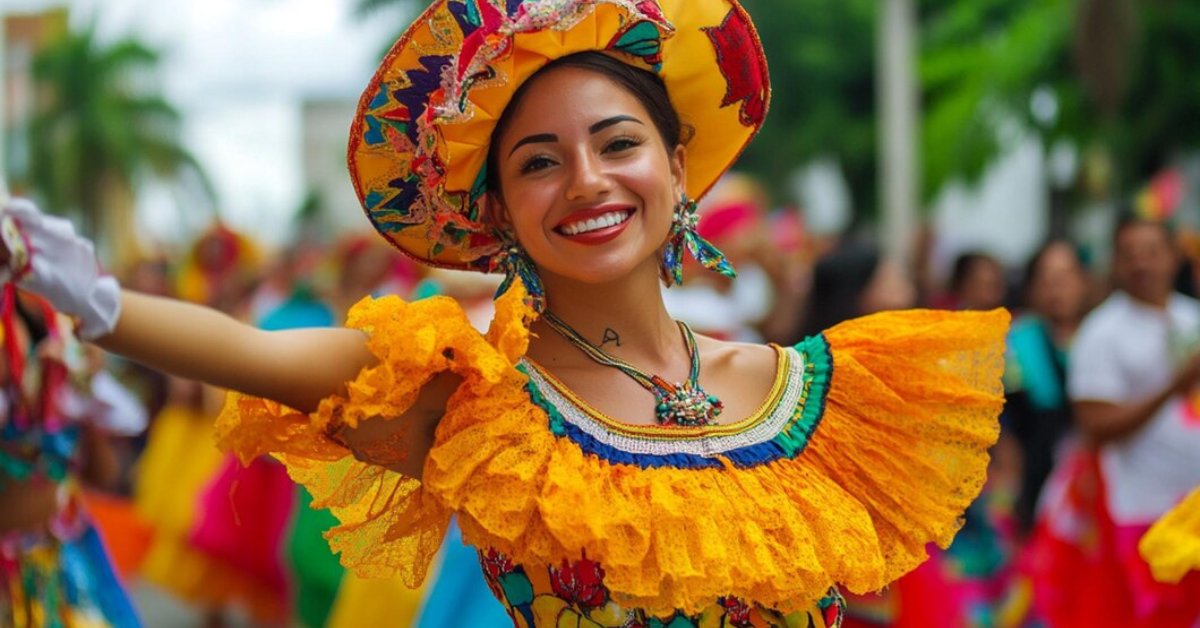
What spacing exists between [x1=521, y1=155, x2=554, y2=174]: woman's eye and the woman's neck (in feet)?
0.71

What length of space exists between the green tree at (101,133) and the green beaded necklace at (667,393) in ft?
112

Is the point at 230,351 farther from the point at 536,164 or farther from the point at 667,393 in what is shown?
the point at 667,393

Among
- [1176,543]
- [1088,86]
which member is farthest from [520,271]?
[1088,86]

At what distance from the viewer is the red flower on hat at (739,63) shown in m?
2.79

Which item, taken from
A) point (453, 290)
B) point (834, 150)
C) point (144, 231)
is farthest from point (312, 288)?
point (144, 231)

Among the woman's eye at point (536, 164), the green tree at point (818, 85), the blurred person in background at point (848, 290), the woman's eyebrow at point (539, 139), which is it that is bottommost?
the woman's eye at point (536, 164)

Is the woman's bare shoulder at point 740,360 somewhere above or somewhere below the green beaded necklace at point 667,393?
above

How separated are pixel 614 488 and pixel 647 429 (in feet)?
0.57

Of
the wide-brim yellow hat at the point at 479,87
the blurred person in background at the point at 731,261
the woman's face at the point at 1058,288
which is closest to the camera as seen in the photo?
the wide-brim yellow hat at the point at 479,87

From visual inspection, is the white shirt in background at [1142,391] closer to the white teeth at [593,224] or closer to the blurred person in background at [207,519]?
the white teeth at [593,224]

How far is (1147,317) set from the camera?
5.86 metres

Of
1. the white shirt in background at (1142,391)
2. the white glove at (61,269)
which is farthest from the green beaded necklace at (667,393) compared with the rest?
the white shirt in background at (1142,391)

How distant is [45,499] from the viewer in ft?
14.5

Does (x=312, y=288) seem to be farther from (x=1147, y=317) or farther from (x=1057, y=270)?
(x=1147, y=317)
